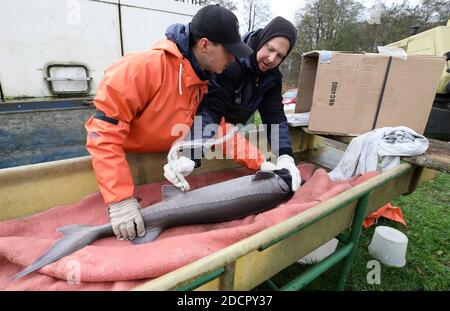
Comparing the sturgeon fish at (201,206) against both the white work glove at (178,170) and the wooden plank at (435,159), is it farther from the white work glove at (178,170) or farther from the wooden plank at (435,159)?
the wooden plank at (435,159)

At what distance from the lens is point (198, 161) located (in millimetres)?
2279

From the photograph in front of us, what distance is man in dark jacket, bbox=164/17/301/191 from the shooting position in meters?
2.31

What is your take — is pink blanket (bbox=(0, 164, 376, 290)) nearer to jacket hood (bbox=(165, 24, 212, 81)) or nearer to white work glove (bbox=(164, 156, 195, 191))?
white work glove (bbox=(164, 156, 195, 191))

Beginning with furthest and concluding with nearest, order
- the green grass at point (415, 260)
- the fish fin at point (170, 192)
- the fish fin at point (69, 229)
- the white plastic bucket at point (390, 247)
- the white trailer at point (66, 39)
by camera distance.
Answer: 1. the white trailer at point (66, 39)
2. the white plastic bucket at point (390, 247)
3. the green grass at point (415, 260)
4. the fish fin at point (170, 192)
5. the fish fin at point (69, 229)

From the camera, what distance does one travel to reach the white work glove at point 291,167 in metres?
2.26

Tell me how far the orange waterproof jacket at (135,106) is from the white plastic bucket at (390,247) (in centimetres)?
229

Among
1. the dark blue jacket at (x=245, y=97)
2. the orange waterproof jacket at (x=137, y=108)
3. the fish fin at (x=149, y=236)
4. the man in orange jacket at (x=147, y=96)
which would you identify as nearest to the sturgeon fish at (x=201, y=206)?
the fish fin at (x=149, y=236)

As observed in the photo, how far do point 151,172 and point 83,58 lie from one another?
2.25 meters

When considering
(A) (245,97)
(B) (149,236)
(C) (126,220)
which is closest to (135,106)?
(C) (126,220)

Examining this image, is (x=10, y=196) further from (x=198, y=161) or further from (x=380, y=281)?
(x=380, y=281)

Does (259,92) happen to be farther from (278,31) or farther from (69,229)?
(69,229)

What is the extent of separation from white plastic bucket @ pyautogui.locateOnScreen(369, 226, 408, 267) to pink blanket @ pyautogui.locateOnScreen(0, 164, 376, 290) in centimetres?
139

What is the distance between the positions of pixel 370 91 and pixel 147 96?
2.13 meters

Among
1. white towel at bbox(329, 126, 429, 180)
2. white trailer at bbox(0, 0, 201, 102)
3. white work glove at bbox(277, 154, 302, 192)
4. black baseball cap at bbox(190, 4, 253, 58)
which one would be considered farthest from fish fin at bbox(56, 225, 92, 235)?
white trailer at bbox(0, 0, 201, 102)
